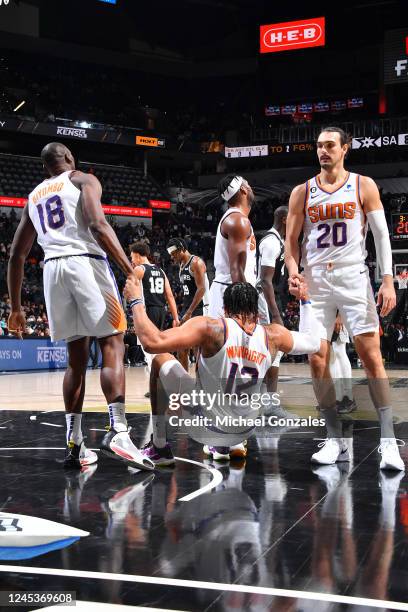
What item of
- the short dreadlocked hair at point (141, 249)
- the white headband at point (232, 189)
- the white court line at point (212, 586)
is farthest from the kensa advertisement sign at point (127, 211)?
the white court line at point (212, 586)

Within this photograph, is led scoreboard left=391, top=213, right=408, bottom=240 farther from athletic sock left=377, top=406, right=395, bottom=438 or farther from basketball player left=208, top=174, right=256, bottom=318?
athletic sock left=377, top=406, right=395, bottom=438

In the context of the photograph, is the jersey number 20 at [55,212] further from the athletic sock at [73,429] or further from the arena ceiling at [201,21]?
the arena ceiling at [201,21]

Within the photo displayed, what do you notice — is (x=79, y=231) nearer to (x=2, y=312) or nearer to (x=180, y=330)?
(x=180, y=330)

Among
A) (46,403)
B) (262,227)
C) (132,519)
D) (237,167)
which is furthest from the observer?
(237,167)

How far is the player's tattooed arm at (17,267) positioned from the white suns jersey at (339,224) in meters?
1.69

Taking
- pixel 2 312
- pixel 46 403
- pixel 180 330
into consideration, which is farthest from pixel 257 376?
pixel 2 312

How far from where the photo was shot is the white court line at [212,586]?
192 cm

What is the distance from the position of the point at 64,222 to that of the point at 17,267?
53 cm

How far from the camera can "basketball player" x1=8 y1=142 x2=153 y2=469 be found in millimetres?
3881

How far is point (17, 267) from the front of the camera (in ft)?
14.1

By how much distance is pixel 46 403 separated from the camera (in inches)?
304

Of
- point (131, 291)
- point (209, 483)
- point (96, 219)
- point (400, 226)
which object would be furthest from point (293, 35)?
point (209, 483)

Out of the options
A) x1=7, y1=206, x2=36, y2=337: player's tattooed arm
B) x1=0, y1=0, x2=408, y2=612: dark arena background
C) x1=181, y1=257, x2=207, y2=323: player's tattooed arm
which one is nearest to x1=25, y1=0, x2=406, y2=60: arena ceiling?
x1=0, y1=0, x2=408, y2=612: dark arena background

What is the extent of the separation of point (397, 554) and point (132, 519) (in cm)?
104
